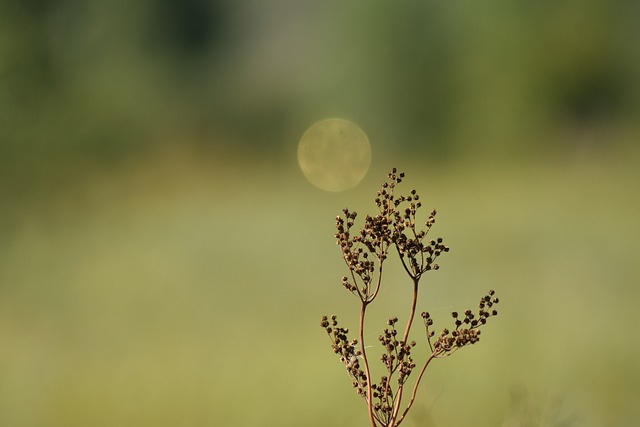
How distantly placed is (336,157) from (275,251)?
27.4 metres

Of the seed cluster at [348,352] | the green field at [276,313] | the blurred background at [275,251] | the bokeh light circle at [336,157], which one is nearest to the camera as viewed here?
the seed cluster at [348,352]

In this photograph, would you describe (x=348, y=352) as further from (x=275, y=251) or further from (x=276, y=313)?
(x=275, y=251)

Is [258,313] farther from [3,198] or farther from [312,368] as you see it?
[3,198]

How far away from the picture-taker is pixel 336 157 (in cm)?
4303

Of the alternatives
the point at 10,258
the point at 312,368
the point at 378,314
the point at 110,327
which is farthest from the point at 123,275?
the point at 312,368

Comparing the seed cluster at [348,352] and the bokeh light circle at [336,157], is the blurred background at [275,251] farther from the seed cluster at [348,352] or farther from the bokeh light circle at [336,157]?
the bokeh light circle at [336,157]

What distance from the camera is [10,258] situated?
11.8 meters

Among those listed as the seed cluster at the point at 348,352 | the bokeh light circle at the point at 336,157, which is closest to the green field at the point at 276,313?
the seed cluster at the point at 348,352

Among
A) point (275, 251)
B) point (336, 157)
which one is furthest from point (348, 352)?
point (336, 157)

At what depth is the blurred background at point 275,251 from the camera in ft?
19.3

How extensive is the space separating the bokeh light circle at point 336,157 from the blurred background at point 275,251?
1186 mm

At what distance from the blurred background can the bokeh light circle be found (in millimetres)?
1186

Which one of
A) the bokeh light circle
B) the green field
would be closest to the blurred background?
the green field

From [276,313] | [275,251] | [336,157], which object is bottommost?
[276,313]
